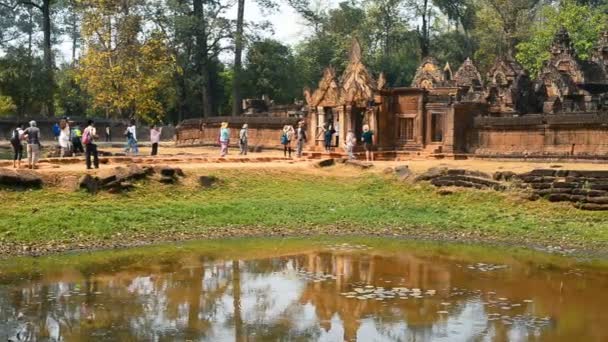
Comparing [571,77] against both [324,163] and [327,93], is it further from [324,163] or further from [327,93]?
[324,163]

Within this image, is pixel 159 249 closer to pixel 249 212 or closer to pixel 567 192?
pixel 249 212

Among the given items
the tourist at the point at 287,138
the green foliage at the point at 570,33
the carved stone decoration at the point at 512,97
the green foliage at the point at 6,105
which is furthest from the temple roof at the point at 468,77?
the green foliage at the point at 6,105

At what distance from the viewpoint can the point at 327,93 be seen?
→ 115ft

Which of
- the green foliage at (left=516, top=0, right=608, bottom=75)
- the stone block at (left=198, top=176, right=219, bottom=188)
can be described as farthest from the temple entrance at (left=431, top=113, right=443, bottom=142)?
the green foliage at (left=516, top=0, right=608, bottom=75)

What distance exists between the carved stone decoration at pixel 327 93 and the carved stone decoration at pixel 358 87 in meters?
0.32

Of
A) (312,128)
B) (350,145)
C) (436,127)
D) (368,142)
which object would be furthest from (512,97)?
(350,145)

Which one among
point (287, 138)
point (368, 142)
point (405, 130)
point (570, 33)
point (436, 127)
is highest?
point (570, 33)

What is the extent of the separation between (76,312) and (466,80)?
42.0 metres

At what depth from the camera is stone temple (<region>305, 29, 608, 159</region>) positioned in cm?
2950

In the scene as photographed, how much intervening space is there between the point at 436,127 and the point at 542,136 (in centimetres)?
550

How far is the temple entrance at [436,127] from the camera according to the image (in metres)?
34.3

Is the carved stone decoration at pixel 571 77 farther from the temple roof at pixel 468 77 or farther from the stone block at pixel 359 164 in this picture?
the stone block at pixel 359 164

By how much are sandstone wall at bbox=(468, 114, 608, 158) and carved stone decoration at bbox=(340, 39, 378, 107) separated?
4820mm

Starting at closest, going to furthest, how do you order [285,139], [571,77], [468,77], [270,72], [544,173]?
[544,173] < [285,139] < [571,77] < [468,77] < [270,72]
